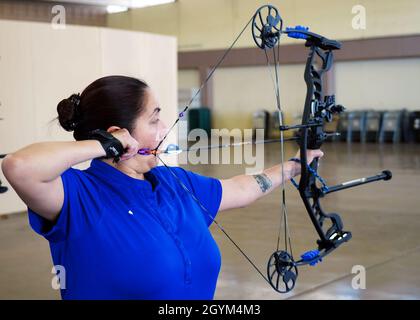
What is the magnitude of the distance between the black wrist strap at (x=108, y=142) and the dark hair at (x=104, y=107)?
9 cm

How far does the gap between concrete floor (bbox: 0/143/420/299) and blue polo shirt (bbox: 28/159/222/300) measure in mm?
2251

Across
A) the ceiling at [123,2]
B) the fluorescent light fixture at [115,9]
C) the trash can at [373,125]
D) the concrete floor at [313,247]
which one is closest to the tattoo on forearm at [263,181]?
the concrete floor at [313,247]

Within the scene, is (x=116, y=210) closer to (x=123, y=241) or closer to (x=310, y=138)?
(x=123, y=241)

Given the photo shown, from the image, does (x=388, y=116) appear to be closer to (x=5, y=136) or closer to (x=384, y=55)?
(x=384, y=55)

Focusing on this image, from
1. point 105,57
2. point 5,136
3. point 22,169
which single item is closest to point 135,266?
point 22,169

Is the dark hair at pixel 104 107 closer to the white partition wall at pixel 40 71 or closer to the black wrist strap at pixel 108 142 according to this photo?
the black wrist strap at pixel 108 142

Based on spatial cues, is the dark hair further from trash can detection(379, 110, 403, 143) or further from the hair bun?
trash can detection(379, 110, 403, 143)

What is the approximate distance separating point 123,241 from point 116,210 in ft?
0.29

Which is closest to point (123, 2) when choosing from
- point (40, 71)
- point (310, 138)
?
point (40, 71)

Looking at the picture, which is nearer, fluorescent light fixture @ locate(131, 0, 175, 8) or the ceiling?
Result: the ceiling

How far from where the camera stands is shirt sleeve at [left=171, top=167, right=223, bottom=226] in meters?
1.84

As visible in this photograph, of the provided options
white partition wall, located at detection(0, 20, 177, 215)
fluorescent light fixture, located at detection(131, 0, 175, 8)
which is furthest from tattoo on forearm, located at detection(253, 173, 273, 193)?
fluorescent light fixture, located at detection(131, 0, 175, 8)
